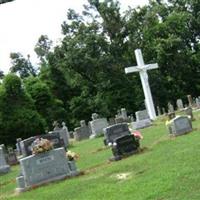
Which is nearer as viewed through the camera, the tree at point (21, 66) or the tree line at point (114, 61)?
the tree line at point (114, 61)

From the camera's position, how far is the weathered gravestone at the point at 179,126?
59.7 ft

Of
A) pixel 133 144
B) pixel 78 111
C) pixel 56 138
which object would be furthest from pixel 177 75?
pixel 133 144

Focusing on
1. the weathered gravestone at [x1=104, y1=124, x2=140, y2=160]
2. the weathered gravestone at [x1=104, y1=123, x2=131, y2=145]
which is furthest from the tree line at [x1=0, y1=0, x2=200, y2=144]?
the weathered gravestone at [x1=104, y1=124, x2=140, y2=160]

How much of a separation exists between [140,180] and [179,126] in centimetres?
825

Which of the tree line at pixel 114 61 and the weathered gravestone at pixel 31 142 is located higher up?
the tree line at pixel 114 61

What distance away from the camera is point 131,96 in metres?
47.4

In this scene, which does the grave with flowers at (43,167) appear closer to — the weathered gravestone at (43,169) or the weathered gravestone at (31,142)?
the weathered gravestone at (43,169)

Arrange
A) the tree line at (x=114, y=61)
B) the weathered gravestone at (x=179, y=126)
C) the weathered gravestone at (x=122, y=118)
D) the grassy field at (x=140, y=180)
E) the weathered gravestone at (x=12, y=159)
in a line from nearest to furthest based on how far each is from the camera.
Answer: the grassy field at (x=140, y=180)
the weathered gravestone at (x=179, y=126)
the weathered gravestone at (x=12, y=159)
the weathered gravestone at (x=122, y=118)
the tree line at (x=114, y=61)

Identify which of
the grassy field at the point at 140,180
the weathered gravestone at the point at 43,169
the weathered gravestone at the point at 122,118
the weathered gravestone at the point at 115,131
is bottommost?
the grassy field at the point at 140,180

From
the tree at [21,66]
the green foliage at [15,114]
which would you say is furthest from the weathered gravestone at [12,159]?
the tree at [21,66]

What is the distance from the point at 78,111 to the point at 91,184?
38.2 meters

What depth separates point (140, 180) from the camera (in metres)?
10.3

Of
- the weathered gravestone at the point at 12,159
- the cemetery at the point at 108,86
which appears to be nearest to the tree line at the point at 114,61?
the cemetery at the point at 108,86

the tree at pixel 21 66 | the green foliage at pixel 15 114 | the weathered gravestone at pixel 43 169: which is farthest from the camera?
the tree at pixel 21 66
